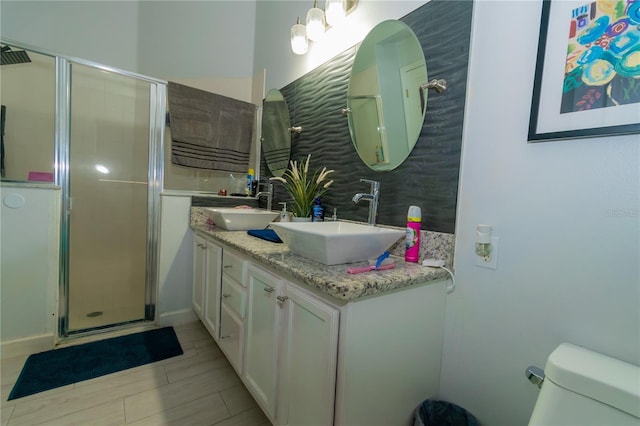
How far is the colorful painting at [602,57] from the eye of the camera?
666 millimetres

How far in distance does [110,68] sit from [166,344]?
1.95 metres

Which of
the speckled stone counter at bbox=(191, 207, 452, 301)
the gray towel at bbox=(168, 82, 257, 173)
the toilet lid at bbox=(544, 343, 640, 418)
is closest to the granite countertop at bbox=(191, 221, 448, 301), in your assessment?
the speckled stone counter at bbox=(191, 207, 452, 301)

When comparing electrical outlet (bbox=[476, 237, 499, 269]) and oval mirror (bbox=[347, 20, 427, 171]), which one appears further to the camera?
oval mirror (bbox=[347, 20, 427, 171])

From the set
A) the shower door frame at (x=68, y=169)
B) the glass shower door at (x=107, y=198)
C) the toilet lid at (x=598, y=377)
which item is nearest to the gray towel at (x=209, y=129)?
the shower door frame at (x=68, y=169)

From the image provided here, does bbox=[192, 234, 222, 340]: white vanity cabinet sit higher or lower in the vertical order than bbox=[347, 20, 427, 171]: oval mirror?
lower

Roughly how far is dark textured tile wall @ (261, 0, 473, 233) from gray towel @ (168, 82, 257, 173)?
111 cm

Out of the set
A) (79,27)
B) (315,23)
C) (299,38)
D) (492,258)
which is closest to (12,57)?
(79,27)

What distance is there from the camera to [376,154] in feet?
4.34

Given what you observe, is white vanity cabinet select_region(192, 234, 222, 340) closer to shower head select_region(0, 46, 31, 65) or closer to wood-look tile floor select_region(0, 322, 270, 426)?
wood-look tile floor select_region(0, 322, 270, 426)

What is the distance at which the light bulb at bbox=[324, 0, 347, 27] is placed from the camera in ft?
4.62

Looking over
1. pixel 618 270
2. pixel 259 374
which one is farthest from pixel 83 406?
pixel 618 270

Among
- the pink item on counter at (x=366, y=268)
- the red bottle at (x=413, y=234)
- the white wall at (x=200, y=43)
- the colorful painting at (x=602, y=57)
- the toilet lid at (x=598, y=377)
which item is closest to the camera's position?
the toilet lid at (x=598, y=377)

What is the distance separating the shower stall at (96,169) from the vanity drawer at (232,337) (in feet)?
3.16

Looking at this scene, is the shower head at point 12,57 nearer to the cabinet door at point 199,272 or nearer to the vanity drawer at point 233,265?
the cabinet door at point 199,272
